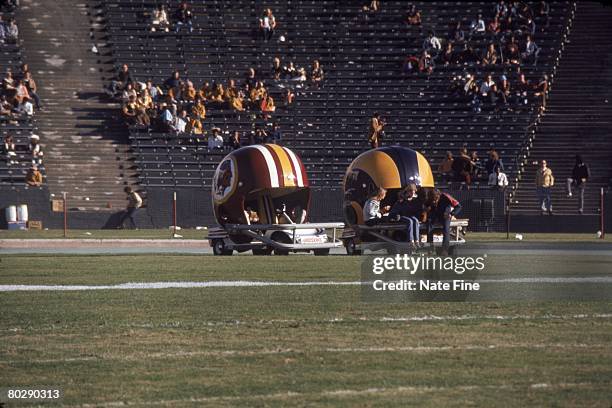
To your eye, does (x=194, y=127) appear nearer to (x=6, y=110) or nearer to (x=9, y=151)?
(x=9, y=151)

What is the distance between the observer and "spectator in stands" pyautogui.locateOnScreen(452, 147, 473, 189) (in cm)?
4069

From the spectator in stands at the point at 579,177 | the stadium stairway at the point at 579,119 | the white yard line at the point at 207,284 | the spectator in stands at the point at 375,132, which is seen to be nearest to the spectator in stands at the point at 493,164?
the stadium stairway at the point at 579,119

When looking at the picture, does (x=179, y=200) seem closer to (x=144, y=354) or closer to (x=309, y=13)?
(x=309, y=13)

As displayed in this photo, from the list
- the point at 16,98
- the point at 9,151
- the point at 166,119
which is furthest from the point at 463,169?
the point at 16,98

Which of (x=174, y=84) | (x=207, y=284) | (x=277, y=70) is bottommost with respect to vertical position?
(x=207, y=284)

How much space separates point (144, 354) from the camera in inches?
409

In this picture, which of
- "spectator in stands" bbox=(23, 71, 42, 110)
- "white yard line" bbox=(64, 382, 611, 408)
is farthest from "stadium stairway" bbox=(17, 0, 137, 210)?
"white yard line" bbox=(64, 382, 611, 408)

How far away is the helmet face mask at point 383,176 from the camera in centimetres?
2628

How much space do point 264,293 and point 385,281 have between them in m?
1.81

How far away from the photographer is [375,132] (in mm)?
43031

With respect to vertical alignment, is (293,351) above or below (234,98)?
below

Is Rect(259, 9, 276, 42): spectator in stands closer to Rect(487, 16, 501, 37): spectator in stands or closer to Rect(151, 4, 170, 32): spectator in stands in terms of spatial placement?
Rect(151, 4, 170, 32): spectator in stands

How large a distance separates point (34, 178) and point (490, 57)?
59.7 ft

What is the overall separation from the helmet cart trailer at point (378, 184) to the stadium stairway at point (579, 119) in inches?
606
